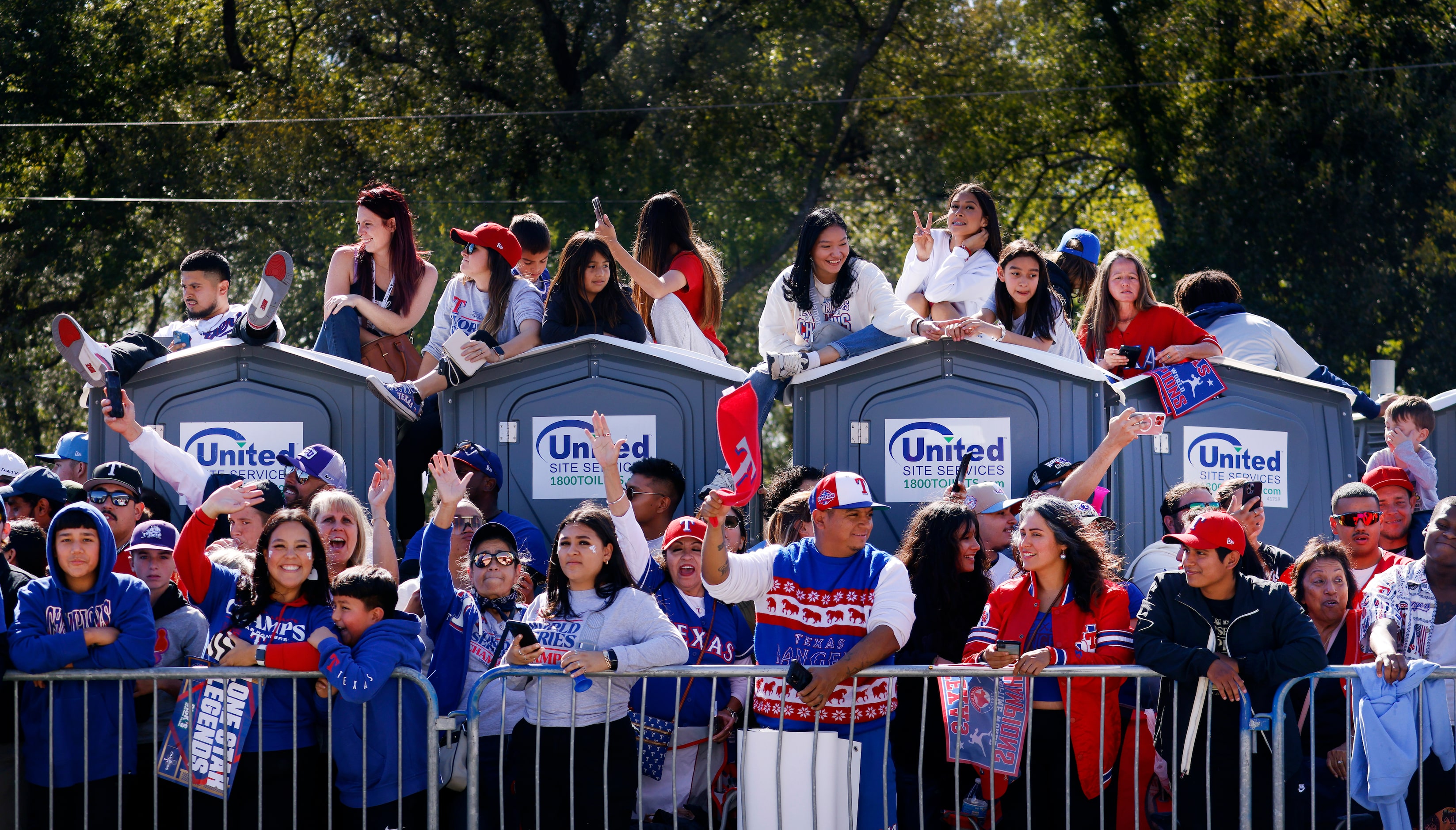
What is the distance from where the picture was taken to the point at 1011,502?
6.66m

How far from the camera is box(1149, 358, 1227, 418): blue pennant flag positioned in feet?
25.2

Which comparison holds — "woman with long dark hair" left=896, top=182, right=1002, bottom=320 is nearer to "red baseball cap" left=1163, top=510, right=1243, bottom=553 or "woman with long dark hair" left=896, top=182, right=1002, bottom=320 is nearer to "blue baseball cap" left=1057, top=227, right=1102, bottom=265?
"blue baseball cap" left=1057, top=227, right=1102, bottom=265

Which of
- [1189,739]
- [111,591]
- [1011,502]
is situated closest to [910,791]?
[1189,739]

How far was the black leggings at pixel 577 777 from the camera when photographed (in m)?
5.42

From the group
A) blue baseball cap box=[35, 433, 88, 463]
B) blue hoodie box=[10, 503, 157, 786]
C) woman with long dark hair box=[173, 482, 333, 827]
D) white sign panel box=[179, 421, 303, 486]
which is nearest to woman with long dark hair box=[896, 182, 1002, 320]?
white sign panel box=[179, 421, 303, 486]

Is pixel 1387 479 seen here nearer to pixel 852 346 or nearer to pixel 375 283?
pixel 852 346

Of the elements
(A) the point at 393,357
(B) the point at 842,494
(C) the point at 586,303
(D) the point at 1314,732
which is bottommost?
(D) the point at 1314,732

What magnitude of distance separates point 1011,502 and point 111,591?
3576 millimetres

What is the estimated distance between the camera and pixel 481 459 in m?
7.07

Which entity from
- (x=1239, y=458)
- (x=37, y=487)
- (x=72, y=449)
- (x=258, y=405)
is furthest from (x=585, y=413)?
(x=1239, y=458)

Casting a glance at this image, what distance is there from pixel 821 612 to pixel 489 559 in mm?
1364

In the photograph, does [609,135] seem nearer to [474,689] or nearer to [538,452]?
[538,452]

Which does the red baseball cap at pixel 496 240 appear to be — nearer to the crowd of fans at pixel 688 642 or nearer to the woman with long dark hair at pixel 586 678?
the crowd of fans at pixel 688 642

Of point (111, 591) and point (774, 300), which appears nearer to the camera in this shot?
point (111, 591)
